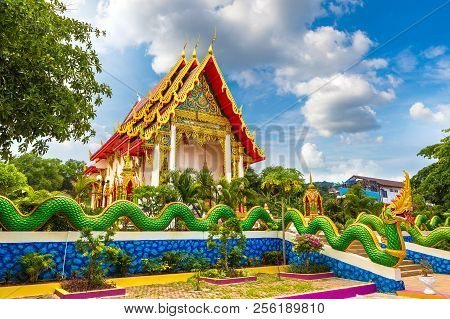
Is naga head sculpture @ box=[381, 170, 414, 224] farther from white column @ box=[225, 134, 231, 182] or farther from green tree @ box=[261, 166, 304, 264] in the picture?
green tree @ box=[261, 166, 304, 264]

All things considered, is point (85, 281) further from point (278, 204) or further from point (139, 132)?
point (278, 204)

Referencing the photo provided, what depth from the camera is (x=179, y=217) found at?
9516 mm

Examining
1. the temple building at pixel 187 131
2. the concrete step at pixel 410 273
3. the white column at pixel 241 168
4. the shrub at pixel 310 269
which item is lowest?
the concrete step at pixel 410 273

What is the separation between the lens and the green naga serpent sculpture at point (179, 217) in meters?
7.24

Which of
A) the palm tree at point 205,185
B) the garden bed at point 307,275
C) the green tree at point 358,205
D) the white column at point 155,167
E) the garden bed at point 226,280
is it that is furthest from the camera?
the green tree at point 358,205

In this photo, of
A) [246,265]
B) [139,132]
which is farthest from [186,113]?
[246,265]

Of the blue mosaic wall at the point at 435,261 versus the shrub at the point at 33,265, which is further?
the blue mosaic wall at the point at 435,261

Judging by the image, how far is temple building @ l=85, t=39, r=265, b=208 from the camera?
1441 centimetres

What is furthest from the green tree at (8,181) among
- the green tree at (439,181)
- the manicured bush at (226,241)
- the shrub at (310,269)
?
the green tree at (439,181)

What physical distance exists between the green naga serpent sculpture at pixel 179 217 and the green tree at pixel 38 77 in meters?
1.35

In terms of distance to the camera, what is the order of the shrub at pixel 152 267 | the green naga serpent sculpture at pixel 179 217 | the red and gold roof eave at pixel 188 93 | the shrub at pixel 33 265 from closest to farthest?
1. the shrub at pixel 33 265
2. the green naga serpent sculpture at pixel 179 217
3. the shrub at pixel 152 267
4. the red and gold roof eave at pixel 188 93

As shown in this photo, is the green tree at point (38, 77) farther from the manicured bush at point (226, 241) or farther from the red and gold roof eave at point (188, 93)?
the red and gold roof eave at point (188, 93)

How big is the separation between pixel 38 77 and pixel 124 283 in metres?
4.80

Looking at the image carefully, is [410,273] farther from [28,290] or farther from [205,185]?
[28,290]
